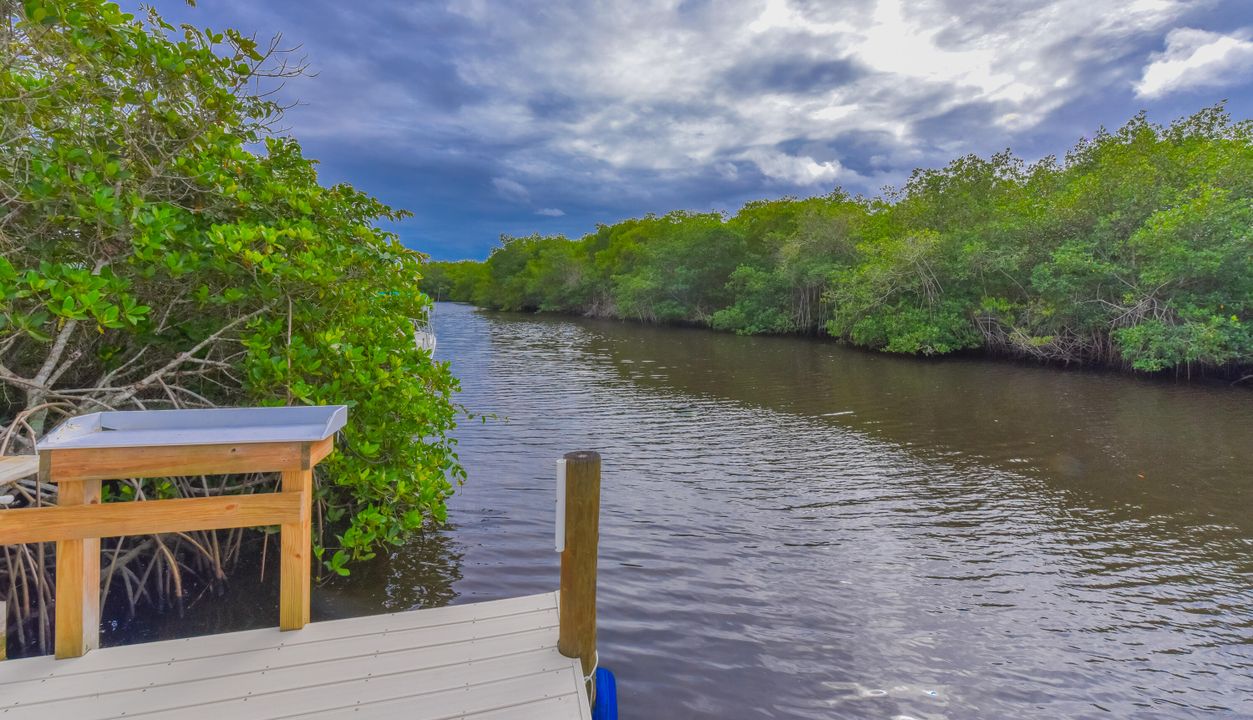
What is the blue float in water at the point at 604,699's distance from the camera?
2.83 m

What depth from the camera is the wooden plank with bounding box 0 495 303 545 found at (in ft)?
7.92

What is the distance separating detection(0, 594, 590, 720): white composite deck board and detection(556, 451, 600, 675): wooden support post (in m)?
0.10

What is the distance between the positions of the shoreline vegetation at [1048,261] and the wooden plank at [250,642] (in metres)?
8.76

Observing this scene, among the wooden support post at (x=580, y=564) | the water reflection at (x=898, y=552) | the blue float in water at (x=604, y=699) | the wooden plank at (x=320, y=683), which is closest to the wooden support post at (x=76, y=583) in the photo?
the wooden plank at (x=320, y=683)

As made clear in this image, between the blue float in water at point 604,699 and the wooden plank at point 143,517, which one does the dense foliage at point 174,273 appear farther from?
the blue float in water at point 604,699

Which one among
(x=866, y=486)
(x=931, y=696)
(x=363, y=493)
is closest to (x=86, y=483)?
(x=363, y=493)

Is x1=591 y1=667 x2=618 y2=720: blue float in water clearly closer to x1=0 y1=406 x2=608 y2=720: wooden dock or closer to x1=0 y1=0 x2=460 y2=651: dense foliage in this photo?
x1=0 y1=406 x2=608 y2=720: wooden dock

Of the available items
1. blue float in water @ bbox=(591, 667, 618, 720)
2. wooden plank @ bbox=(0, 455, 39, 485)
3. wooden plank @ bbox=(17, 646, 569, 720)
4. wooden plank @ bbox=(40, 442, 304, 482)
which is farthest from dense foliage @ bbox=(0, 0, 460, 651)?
blue float in water @ bbox=(591, 667, 618, 720)

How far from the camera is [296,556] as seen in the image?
2844 millimetres

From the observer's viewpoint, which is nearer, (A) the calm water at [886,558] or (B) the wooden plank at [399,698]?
(B) the wooden plank at [399,698]

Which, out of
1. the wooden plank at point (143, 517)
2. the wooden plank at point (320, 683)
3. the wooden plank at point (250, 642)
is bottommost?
the wooden plank at point (320, 683)

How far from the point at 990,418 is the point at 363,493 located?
39.0ft

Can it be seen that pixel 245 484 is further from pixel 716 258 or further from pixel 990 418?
pixel 716 258

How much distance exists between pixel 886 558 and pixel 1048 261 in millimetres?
19386
